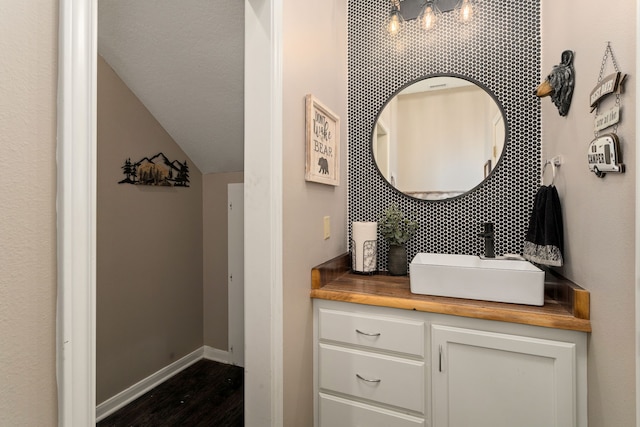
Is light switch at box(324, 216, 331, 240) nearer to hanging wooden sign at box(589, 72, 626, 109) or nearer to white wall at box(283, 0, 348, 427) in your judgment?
white wall at box(283, 0, 348, 427)

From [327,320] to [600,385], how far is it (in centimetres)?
100

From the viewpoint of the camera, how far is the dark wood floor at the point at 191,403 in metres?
2.07

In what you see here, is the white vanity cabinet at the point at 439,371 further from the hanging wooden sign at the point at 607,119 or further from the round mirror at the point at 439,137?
the round mirror at the point at 439,137

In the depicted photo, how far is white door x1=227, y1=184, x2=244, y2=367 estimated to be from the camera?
256cm

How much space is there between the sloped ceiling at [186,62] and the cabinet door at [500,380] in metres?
1.87

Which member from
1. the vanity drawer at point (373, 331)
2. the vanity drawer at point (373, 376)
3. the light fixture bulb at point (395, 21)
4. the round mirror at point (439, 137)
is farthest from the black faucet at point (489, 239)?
the light fixture bulb at point (395, 21)

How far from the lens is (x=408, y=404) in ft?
4.57

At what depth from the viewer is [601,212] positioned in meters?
1.01

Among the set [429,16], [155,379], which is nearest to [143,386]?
[155,379]

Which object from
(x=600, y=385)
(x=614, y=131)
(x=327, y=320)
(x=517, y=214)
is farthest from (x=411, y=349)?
(x=614, y=131)

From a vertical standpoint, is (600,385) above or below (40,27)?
below

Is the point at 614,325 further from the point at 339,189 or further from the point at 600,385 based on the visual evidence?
the point at 339,189

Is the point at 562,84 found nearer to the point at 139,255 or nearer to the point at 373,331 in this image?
the point at 373,331

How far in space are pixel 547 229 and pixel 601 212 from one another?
0.40 m
